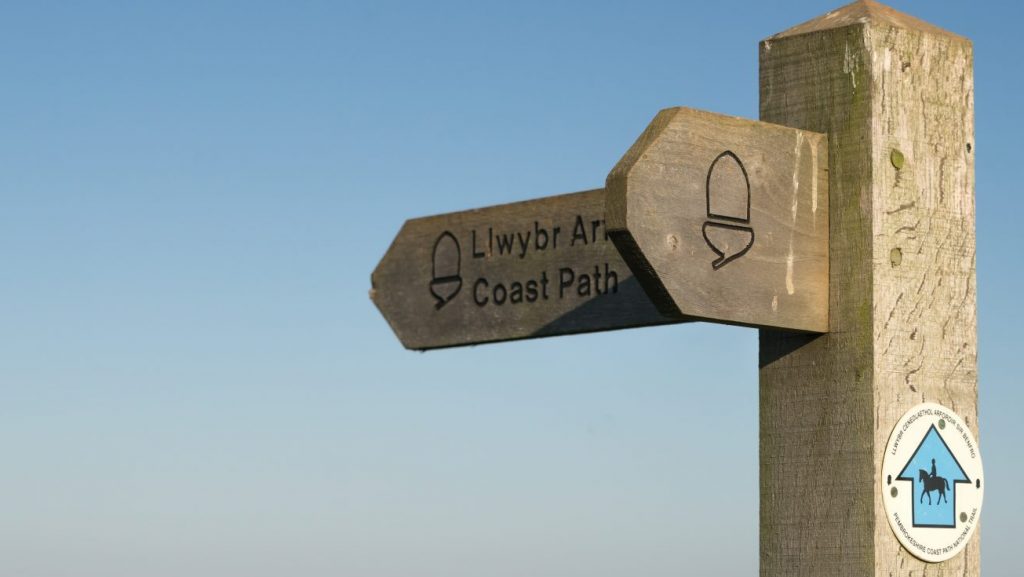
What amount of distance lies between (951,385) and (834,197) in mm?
487

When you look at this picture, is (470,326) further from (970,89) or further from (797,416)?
(970,89)

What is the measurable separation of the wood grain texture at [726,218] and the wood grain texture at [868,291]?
0.08m

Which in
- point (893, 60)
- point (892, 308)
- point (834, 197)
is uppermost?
point (893, 60)

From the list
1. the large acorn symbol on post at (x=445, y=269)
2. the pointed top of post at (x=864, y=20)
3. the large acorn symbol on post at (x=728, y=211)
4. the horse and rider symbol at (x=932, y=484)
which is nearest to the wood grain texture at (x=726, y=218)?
the large acorn symbol on post at (x=728, y=211)

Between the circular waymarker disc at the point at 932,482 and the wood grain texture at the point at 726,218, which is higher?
the wood grain texture at the point at 726,218

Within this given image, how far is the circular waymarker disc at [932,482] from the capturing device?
3.21 metres

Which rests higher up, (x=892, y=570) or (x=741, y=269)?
(x=741, y=269)

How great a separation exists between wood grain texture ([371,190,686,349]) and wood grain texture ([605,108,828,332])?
1.04 ft

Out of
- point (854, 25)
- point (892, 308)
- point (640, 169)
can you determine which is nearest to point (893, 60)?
point (854, 25)

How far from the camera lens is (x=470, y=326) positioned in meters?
4.02

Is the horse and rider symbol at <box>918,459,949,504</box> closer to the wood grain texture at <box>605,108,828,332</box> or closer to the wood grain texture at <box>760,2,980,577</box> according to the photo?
the wood grain texture at <box>760,2,980,577</box>

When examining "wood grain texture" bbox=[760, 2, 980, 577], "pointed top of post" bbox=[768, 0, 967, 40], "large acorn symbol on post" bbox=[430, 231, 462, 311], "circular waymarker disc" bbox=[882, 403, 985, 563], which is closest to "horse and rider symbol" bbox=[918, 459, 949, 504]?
"circular waymarker disc" bbox=[882, 403, 985, 563]

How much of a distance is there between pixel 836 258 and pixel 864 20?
1.72ft

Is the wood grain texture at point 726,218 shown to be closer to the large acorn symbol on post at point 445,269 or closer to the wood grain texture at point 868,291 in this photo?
the wood grain texture at point 868,291
